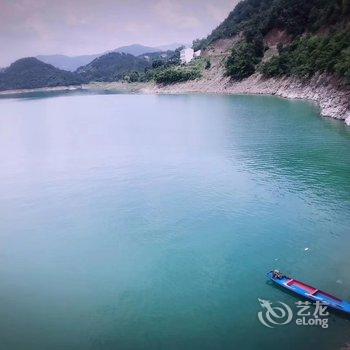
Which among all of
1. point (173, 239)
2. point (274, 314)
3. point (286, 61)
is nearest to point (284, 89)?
point (286, 61)

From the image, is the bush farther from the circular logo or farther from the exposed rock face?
the circular logo

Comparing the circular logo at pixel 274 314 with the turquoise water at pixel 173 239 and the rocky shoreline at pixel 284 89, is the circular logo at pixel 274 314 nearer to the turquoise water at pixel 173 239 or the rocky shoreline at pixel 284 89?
the turquoise water at pixel 173 239

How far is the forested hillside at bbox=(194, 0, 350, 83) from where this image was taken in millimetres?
76500

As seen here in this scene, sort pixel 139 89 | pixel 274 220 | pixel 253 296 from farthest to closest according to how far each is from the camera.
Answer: pixel 139 89, pixel 274 220, pixel 253 296

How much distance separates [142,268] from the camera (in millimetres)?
25594

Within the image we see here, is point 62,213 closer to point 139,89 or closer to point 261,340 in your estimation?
point 261,340

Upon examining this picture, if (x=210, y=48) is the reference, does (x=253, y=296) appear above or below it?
below

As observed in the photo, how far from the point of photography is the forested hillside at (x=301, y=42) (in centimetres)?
7650

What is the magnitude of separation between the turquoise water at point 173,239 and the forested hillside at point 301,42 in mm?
23770

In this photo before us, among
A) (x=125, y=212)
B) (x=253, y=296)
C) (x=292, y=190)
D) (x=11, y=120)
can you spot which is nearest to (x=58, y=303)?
(x=253, y=296)

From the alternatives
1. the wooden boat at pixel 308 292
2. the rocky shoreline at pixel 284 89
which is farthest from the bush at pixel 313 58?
the wooden boat at pixel 308 292

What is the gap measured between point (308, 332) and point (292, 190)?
63.8ft

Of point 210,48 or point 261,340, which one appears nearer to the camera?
point 261,340

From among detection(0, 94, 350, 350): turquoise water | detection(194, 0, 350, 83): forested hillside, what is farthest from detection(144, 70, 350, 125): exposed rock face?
detection(0, 94, 350, 350): turquoise water
